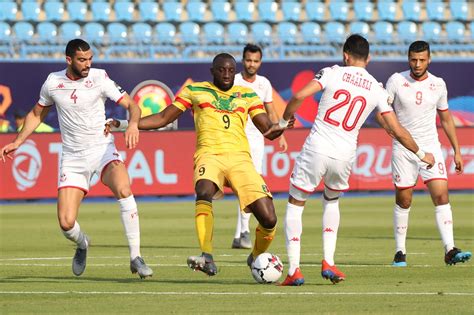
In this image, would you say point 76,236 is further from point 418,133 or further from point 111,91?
point 418,133

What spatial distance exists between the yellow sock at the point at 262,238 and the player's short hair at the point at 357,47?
5.81 ft

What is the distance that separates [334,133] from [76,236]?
2.86 metres

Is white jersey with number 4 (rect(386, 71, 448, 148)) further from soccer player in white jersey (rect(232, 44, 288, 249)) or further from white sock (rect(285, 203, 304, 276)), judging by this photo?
white sock (rect(285, 203, 304, 276))

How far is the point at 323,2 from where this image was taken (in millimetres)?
35344

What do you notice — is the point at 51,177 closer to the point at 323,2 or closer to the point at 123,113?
the point at 123,113

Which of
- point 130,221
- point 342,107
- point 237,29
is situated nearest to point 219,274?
point 130,221

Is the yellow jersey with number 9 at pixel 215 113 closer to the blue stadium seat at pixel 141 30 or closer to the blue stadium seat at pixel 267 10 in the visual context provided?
the blue stadium seat at pixel 141 30

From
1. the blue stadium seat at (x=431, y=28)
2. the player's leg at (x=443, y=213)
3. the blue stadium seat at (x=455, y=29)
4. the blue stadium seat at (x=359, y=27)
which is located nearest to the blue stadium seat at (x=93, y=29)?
the blue stadium seat at (x=359, y=27)

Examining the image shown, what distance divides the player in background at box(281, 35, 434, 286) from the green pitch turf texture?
Result: 38 centimetres

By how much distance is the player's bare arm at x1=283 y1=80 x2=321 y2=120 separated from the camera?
416 inches

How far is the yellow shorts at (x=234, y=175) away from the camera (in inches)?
445

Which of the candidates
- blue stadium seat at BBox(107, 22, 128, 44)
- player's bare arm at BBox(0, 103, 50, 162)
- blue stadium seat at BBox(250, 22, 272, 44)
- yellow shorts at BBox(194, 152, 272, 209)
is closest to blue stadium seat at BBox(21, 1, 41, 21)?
blue stadium seat at BBox(107, 22, 128, 44)

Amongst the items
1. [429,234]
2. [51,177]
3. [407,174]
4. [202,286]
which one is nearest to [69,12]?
[51,177]

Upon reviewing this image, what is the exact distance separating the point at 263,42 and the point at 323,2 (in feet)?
17.7
